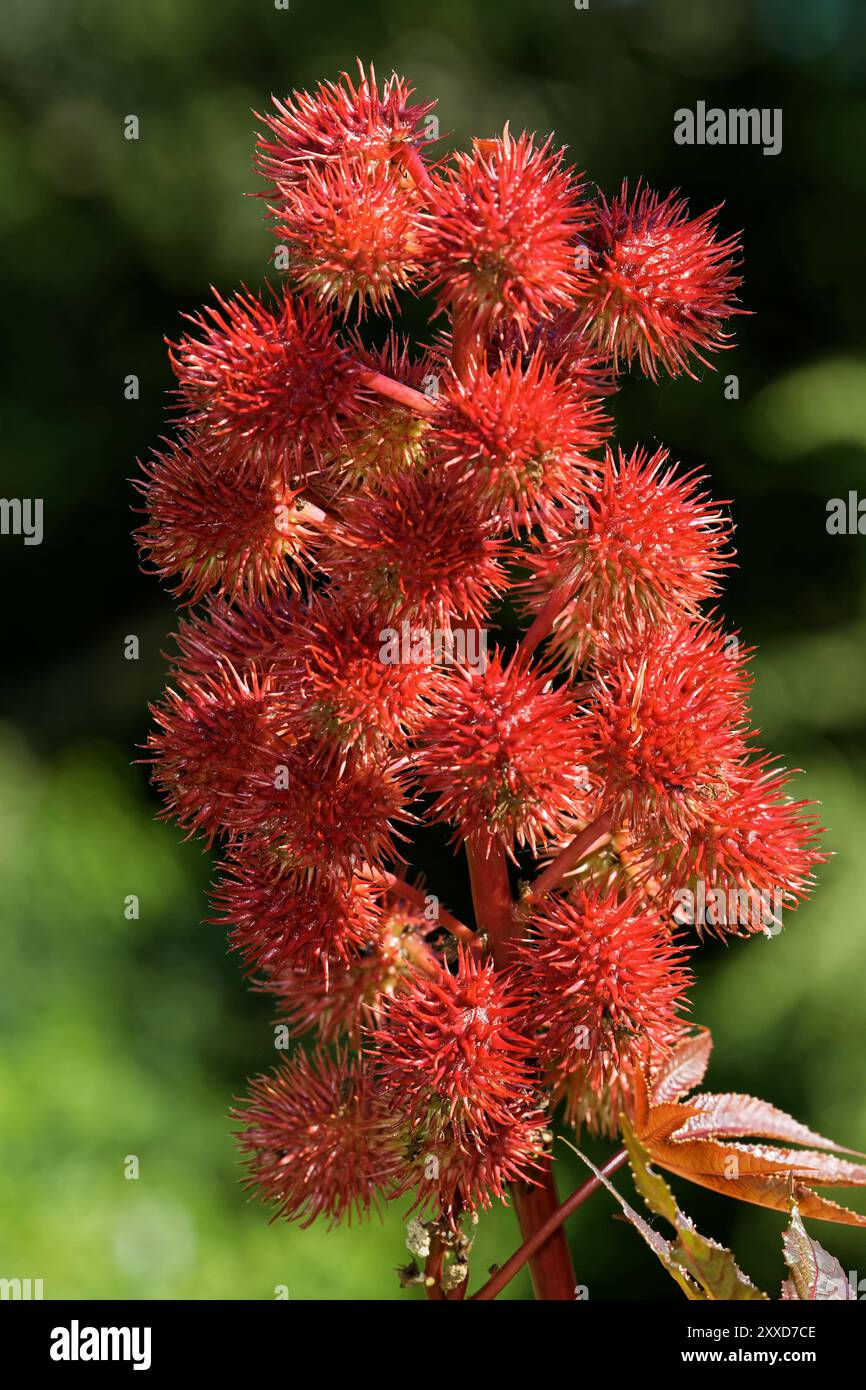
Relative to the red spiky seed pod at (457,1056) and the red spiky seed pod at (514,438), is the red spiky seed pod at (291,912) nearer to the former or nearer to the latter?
the red spiky seed pod at (457,1056)

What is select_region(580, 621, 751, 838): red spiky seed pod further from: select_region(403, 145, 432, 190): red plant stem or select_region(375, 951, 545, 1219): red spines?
select_region(403, 145, 432, 190): red plant stem

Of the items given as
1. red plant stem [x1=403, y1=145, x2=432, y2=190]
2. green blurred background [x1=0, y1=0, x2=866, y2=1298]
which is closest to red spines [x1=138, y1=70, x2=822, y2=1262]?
red plant stem [x1=403, y1=145, x2=432, y2=190]

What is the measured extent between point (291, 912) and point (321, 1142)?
110mm

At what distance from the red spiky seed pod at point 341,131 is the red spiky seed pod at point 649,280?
0.08 metres

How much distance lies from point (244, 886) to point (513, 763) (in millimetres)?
138

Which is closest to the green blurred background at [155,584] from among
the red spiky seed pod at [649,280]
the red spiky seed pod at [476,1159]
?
the red spiky seed pod at [649,280]

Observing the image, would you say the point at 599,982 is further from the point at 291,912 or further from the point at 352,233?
the point at 352,233

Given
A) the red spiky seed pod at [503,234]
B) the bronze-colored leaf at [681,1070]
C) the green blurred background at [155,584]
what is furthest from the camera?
the green blurred background at [155,584]

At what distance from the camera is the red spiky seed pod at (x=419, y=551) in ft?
1.64

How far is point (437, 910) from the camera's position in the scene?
58 centimetres

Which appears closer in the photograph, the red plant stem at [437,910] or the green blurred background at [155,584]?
the red plant stem at [437,910]
